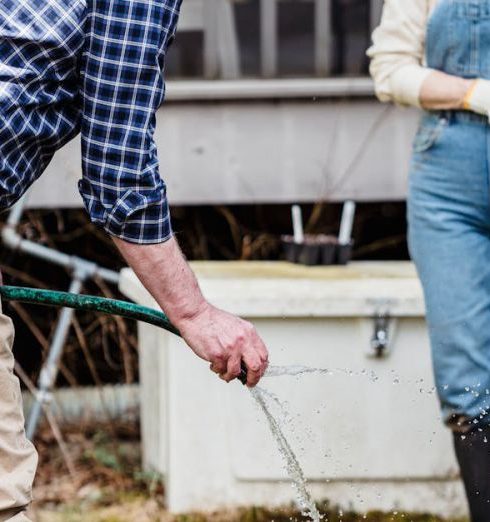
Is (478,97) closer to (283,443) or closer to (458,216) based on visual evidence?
(458,216)

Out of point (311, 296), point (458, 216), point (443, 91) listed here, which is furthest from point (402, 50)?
point (311, 296)

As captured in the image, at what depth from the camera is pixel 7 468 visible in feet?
6.38

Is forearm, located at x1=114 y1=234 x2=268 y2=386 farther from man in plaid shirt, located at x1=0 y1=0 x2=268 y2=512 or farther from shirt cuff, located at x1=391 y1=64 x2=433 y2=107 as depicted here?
shirt cuff, located at x1=391 y1=64 x2=433 y2=107

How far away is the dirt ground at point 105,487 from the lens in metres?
3.78

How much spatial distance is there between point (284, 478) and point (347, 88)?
177 cm

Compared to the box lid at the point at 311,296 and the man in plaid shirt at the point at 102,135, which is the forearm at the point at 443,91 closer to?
the box lid at the point at 311,296

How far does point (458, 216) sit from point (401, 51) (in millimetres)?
459

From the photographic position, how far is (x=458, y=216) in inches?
117

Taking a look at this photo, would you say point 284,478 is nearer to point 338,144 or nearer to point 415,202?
point 415,202

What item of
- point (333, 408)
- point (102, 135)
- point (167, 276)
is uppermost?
point (102, 135)

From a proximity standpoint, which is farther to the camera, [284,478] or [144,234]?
[284,478]

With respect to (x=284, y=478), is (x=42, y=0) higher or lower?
higher

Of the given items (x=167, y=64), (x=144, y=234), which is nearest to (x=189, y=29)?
(x=167, y=64)

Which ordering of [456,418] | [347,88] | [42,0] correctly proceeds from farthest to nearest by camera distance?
[347,88] < [456,418] < [42,0]
